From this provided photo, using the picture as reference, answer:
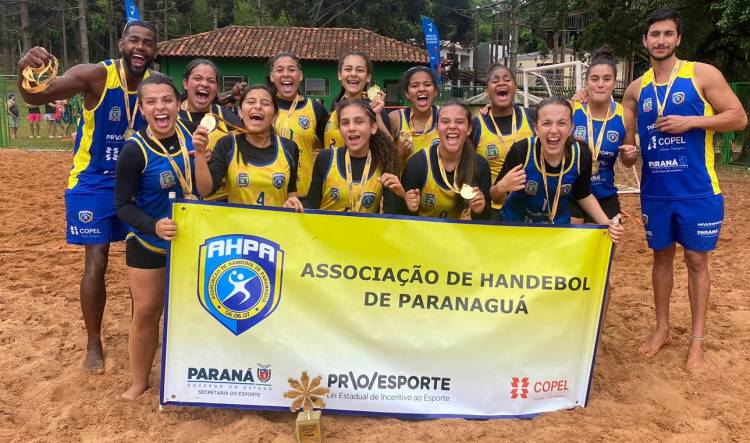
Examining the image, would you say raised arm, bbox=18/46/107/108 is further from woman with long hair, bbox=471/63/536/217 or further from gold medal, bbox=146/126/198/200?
woman with long hair, bbox=471/63/536/217

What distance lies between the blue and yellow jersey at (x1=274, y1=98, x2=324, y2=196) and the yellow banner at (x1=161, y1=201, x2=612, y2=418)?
5.29 ft

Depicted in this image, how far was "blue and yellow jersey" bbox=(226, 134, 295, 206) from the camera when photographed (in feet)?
12.6

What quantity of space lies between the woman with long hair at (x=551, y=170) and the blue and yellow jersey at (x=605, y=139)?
60cm

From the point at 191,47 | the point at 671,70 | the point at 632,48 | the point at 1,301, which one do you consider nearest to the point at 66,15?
the point at 191,47

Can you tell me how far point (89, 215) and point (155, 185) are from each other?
987mm

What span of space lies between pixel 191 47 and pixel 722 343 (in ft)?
96.8

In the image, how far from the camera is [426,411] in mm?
3523

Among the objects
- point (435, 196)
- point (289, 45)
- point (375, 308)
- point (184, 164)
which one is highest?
point (289, 45)

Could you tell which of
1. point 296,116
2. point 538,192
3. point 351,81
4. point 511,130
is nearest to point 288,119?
point 296,116

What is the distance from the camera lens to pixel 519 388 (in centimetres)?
358

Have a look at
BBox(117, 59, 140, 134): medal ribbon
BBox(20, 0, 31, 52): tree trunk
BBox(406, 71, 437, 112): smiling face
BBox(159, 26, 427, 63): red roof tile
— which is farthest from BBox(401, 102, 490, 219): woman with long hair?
BBox(20, 0, 31, 52): tree trunk

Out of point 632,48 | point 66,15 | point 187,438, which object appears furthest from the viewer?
point 66,15

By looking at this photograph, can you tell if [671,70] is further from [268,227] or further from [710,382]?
[268,227]

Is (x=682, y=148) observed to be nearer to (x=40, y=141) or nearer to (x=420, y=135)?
(x=420, y=135)
